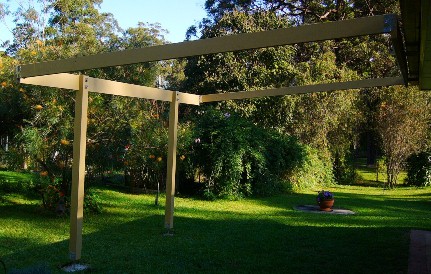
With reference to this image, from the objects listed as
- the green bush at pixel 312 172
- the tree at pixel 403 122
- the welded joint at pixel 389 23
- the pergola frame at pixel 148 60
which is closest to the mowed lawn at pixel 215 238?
the pergola frame at pixel 148 60

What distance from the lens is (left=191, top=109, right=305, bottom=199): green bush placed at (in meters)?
14.0

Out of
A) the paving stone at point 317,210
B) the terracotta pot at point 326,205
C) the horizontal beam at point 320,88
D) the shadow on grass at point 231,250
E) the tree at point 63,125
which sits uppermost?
the horizontal beam at point 320,88

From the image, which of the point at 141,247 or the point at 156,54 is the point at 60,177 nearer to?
the point at 141,247

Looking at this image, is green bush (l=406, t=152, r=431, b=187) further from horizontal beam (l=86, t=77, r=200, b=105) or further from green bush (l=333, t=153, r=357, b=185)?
horizontal beam (l=86, t=77, r=200, b=105)

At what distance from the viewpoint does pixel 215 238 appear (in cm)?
808

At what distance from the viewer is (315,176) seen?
1889cm

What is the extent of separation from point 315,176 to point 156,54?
1481 centimetres

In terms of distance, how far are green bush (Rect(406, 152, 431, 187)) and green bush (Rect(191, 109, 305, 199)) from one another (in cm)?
781

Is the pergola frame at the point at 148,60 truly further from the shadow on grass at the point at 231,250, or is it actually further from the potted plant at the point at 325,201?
the potted plant at the point at 325,201

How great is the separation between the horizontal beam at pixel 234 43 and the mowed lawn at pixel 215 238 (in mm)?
2419

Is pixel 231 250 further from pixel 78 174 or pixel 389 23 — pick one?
pixel 389 23

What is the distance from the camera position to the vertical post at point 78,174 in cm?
580

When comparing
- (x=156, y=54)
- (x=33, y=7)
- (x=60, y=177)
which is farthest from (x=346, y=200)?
(x=33, y=7)

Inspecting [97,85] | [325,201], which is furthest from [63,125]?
[325,201]
